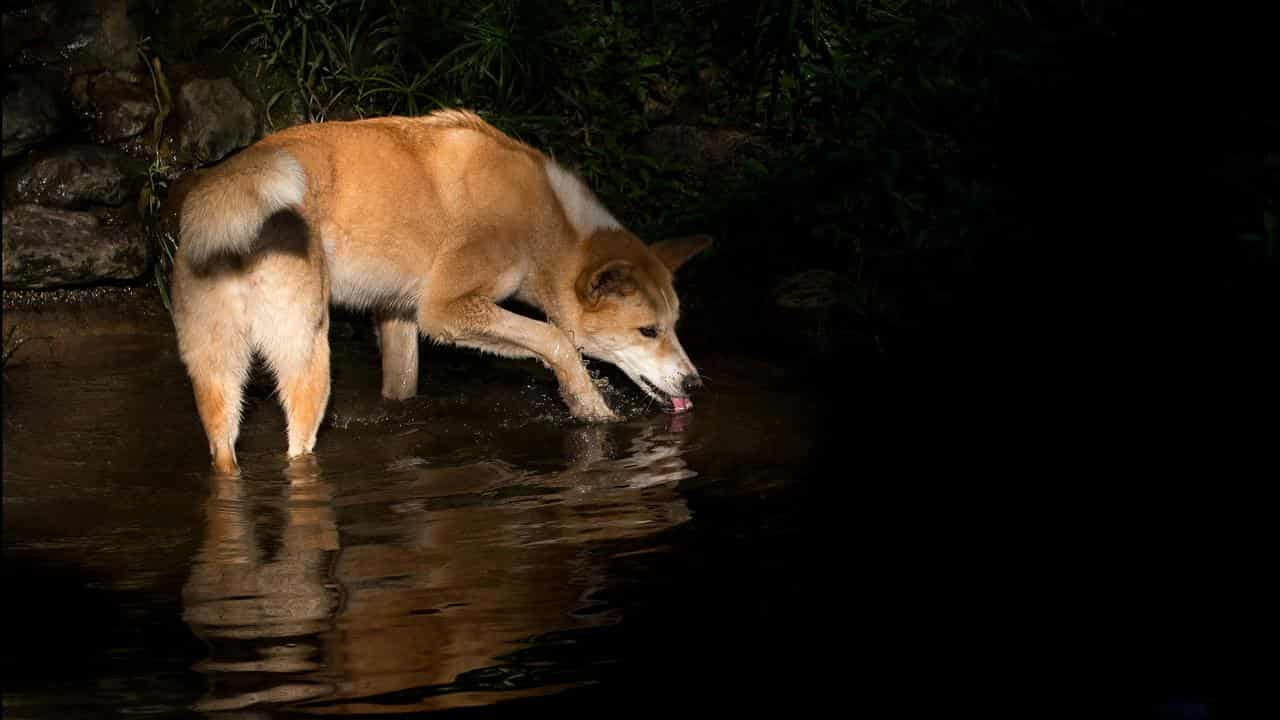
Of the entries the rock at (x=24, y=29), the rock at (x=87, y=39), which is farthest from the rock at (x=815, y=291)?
the rock at (x=24, y=29)

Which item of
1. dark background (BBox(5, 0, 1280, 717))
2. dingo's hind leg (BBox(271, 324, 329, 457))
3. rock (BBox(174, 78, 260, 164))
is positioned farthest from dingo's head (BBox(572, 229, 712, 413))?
rock (BBox(174, 78, 260, 164))

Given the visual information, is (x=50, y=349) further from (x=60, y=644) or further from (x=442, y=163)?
(x=60, y=644)

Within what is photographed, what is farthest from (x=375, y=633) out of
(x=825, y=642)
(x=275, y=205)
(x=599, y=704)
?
(x=275, y=205)

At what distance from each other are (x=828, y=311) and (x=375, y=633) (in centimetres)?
454

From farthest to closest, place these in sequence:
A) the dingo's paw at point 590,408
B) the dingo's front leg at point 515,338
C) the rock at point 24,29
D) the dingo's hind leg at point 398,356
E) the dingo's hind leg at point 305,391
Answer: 1. the rock at point 24,29
2. the dingo's hind leg at point 398,356
3. the dingo's paw at point 590,408
4. the dingo's front leg at point 515,338
5. the dingo's hind leg at point 305,391

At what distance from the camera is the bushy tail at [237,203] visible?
13.4 feet

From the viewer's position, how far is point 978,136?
271 inches

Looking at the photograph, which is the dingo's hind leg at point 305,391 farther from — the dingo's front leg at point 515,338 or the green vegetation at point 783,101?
the green vegetation at point 783,101

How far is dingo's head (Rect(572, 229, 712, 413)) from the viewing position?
555 centimetres

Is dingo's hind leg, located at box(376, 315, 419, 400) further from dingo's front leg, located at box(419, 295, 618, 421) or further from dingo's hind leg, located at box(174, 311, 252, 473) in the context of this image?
dingo's hind leg, located at box(174, 311, 252, 473)

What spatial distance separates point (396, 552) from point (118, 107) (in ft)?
15.2

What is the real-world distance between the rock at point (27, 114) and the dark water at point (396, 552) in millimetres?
1540

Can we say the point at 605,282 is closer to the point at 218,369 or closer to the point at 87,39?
the point at 218,369

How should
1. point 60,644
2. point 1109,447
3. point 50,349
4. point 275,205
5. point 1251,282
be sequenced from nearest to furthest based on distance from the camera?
point 60,644 → point 275,205 → point 1109,447 → point 1251,282 → point 50,349
